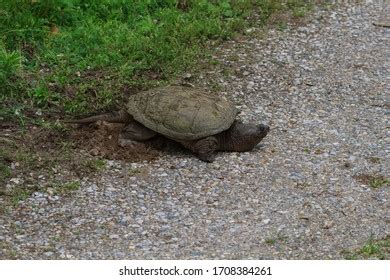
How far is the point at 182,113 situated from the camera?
21.3 ft

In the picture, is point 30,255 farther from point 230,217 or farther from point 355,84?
point 355,84

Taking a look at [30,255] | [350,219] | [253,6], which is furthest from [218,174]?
[253,6]

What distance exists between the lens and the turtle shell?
6.48 metres

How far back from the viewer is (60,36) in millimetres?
7941

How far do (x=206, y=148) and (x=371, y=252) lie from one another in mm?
1668

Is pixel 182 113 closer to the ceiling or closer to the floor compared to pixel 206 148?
closer to the ceiling

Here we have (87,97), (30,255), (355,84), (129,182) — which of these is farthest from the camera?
(355,84)

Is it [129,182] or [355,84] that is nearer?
[129,182]

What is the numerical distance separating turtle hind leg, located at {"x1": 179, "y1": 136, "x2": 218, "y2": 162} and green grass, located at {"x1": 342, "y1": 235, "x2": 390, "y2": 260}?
5.00 ft

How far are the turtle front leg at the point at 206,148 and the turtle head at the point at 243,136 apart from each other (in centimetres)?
14

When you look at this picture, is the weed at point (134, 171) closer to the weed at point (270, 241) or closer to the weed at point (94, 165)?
the weed at point (94, 165)

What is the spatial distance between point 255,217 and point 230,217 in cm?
17

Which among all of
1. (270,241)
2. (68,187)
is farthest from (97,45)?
(270,241)

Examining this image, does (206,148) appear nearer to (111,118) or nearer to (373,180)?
(111,118)
